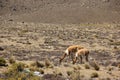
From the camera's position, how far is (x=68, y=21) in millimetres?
101312

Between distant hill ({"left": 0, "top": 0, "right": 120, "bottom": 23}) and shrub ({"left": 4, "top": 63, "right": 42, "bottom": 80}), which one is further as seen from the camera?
distant hill ({"left": 0, "top": 0, "right": 120, "bottom": 23})

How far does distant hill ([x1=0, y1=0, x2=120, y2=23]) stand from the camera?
103438mm

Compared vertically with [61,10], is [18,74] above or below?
above

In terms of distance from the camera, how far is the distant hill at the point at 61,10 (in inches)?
4072

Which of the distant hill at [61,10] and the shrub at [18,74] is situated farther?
the distant hill at [61,10]

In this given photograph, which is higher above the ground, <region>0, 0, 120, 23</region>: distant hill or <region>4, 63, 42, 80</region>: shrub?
<region>4, 63, 42, 80</region>: shrub

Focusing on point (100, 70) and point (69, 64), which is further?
point (69, 64)

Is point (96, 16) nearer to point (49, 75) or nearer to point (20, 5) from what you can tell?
point (20, 5)

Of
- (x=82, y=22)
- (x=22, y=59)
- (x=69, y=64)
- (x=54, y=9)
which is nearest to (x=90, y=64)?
(x=69, y=64)

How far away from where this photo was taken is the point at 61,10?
107m

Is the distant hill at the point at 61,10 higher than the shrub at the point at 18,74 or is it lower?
lower

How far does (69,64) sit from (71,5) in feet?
301

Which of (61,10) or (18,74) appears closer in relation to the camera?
(18,74)

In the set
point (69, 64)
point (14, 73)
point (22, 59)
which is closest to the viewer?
point (14, 73)
